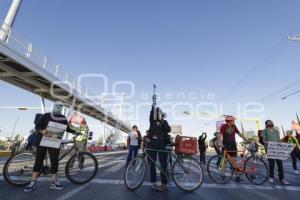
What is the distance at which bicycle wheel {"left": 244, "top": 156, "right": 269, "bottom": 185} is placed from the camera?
623cm

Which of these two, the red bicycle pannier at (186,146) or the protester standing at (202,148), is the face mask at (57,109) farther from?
the protester standing at (202,148)

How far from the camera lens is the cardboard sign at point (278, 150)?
659 cm

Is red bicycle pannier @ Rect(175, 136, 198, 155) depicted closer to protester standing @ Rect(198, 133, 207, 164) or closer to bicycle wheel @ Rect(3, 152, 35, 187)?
bicycle wheel @ Rect(3, 152, 35, 187)

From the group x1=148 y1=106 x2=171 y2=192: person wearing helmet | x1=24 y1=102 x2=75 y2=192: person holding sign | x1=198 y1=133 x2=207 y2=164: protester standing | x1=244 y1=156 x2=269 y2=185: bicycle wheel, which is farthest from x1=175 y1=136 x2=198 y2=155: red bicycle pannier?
x1=198 y1=133 x2=207 y2=164: protester standing

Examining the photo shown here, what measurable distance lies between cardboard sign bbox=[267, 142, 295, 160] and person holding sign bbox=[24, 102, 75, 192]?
18.9ft

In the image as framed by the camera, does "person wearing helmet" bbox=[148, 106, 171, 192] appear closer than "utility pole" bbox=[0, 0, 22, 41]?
Yes

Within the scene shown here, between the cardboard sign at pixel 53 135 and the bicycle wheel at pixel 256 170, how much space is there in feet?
16.3

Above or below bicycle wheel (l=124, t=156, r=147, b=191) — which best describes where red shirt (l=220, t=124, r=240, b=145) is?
above

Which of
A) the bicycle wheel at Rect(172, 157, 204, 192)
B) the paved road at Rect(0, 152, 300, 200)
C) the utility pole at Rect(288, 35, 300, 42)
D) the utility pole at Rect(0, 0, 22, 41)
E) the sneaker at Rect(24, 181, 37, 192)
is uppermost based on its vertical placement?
the utility pole at Rect(288, 35, 300, 42)

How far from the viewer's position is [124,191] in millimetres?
4871

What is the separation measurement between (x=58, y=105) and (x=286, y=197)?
210 inches

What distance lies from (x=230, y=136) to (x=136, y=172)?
10.2 ft

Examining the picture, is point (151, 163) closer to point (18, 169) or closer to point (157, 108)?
point (157, 108)

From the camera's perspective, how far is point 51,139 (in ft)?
16.6
